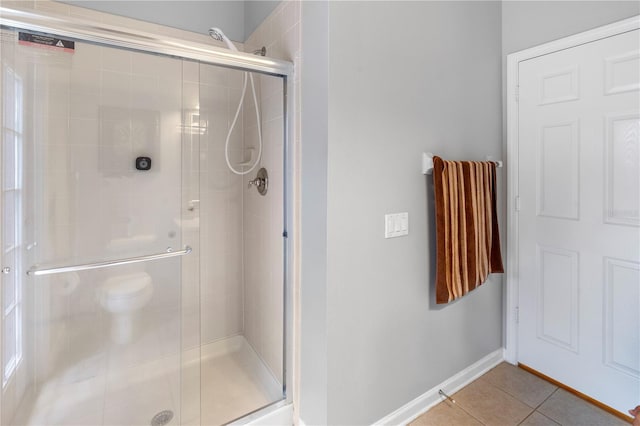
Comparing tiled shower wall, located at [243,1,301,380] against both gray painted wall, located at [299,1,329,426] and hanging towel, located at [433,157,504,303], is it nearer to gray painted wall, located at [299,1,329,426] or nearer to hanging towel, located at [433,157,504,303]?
gray painted wall, located at [299,1,329,426]

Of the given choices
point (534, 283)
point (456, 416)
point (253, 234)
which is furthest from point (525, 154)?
point (253, 234)

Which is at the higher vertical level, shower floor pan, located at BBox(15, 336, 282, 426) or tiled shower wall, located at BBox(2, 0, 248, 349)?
tiled shower wall, located at BBox(2, 0, 248, 349)

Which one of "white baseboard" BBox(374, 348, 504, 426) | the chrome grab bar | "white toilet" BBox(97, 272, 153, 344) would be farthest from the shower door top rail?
"white baseboard" BBox(374, 348, 504, 426)

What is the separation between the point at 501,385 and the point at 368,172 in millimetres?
1595

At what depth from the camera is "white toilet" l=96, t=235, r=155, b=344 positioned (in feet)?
5.07

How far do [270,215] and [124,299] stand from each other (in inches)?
33.8

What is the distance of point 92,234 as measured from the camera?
1.51 m

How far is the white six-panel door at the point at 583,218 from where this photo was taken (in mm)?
1587

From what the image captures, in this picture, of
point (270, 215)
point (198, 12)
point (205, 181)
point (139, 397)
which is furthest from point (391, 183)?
point (198, 12)

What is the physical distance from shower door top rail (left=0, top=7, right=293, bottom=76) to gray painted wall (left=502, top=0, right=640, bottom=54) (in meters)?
1.53

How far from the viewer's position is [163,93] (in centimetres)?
153

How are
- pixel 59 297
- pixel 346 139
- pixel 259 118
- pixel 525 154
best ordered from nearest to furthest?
pixel 346 139
pixel 59 297
pixel 259 118
pixel 525 154

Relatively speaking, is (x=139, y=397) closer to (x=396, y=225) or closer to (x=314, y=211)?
(x=314, y=211)

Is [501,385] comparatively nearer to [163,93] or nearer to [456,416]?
[456,416]
